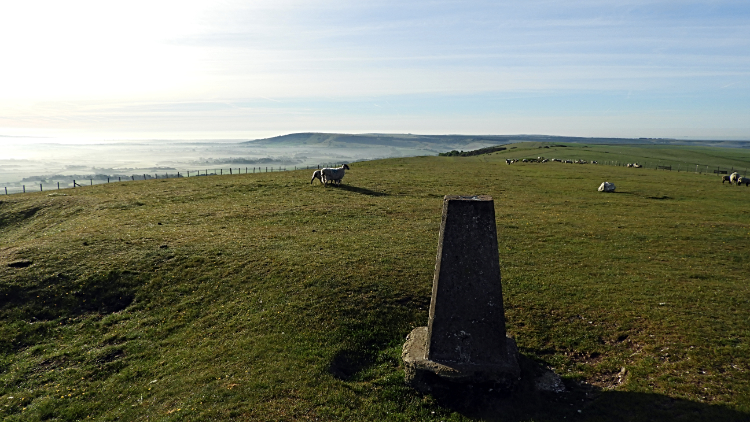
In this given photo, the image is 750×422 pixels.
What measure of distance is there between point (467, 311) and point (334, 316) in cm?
535

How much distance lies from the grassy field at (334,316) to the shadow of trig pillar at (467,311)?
2.17ft

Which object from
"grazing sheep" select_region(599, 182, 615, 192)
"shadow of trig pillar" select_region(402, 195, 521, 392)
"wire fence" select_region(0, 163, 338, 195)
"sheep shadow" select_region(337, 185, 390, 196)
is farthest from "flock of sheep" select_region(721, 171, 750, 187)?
"wire fence" select_region(0, 163, 338, 195)

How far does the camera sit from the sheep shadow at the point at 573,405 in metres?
9.08

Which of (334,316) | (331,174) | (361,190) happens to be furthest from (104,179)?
(334,316)

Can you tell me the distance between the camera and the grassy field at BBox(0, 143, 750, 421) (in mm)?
10227

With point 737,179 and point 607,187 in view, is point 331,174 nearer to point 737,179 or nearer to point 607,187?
point 607,187

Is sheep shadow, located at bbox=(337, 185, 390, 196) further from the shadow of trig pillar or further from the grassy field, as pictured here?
the shadow of trig pillar

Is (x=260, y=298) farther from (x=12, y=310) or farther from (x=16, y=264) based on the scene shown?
(x=16, y=264)

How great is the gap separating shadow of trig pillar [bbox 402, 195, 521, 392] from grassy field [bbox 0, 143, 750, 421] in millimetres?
660

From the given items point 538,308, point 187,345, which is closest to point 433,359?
point 538,308

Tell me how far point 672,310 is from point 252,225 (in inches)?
864

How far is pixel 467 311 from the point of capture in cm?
1048

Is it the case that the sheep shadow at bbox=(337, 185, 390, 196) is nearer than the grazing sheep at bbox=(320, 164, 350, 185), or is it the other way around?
the sheep shadow at bbox=(337, 185, 390, 196)

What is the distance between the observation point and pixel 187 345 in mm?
13430
